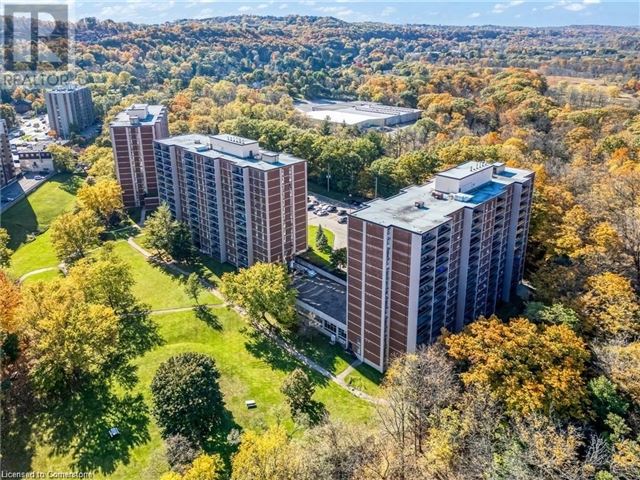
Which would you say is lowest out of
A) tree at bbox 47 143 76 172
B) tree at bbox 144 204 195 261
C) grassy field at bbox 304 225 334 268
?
grassy field at bbox 304 225 334 268

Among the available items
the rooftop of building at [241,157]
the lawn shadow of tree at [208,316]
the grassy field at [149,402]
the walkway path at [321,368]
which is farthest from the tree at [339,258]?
the lawn shadow of tree at [208,316]

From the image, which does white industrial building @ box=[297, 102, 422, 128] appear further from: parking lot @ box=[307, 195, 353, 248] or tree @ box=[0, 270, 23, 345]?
tree @ box=[0, 270, 23, 345]

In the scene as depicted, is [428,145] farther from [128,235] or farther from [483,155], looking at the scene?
[128,235]

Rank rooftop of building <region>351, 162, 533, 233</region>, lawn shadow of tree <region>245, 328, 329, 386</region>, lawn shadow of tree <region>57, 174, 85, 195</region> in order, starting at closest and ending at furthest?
1. rooftop of building <region>351, 162, 533, 233</region>
2. lawn shadow of tree <region>245, 328, 329, 386</region>
3. lawn shadow of tree <region>57, 174, 85, 195</region>

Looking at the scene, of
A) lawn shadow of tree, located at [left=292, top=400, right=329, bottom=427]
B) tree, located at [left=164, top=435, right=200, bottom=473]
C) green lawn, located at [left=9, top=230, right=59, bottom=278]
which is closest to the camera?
tree, located at [left=164, top=435, right=200, bottom=473]

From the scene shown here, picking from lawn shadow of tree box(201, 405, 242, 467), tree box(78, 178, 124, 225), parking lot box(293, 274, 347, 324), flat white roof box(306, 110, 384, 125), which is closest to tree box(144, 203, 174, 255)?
tree box(78, 178, 124, 225)

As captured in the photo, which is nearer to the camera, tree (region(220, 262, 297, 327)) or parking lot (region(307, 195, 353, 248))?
tree (region(220, 262, 297, 327))

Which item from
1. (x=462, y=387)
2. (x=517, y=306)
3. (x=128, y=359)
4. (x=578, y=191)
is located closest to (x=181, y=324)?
(x=128, y=359)

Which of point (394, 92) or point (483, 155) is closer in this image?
point (483, 155)

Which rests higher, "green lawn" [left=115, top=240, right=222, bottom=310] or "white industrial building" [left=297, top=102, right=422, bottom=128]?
"white industrial building" [left=297, top=102, right=422, bottom=128]
